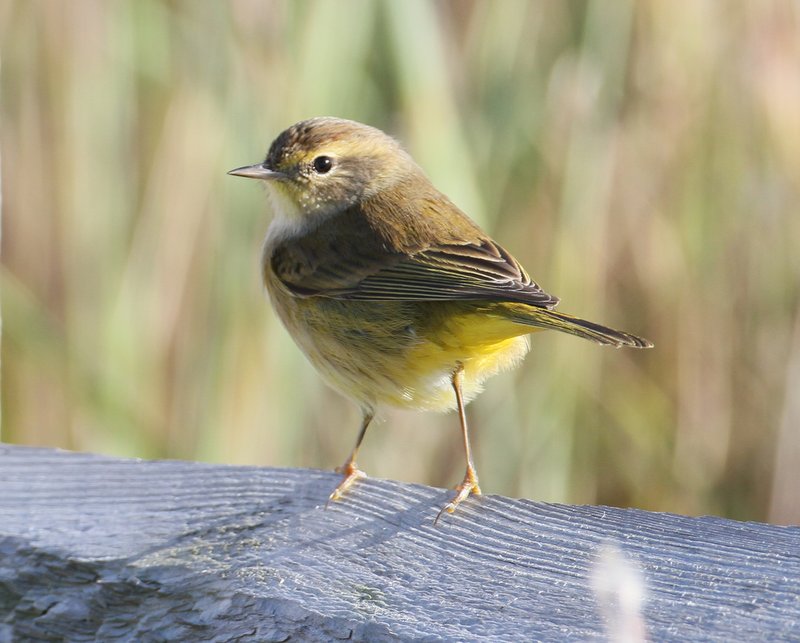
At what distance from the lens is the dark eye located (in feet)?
9.77

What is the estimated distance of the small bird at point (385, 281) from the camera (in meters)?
2.33

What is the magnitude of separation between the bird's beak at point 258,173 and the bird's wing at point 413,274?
18 centimetres

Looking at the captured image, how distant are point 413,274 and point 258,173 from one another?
54cm

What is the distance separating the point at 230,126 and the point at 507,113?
2.56 ft

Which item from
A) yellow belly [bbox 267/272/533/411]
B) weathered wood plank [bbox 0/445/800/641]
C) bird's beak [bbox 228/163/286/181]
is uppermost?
bird's beak [bbox 228/163/286/181]

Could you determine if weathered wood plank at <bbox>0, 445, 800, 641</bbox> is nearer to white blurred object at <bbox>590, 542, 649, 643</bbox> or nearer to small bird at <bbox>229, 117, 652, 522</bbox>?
white blurred object at <bbox>590, 542, 649, 643</bbox>

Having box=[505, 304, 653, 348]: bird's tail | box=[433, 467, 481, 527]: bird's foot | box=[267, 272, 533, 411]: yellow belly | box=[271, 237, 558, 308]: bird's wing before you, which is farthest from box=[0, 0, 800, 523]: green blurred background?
box=[433, 467, 481, 527]: bird's foot

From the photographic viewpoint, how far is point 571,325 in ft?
6.88

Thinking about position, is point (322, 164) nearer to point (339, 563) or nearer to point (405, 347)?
point (405, 347)

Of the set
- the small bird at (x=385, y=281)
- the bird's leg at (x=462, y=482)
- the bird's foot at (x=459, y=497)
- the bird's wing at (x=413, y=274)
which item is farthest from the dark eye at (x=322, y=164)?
the bird's foot at (x=459, y=497)

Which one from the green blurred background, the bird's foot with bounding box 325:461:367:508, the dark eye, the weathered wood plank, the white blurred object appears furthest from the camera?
the green blurred background

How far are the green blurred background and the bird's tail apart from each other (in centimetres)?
102

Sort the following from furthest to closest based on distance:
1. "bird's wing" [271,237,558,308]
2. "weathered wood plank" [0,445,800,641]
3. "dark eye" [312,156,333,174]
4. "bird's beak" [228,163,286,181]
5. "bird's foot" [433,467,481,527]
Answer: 1. "dark eye" [312,156,333,174]
2. "bird's beak" [228,163,286,181]
3. "bird's wing" [271,237,558,308]
4. "bird's foot" [433,467,481,527]
5. "weathered wood plank" [0,445,800,641]

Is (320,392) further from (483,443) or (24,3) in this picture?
(24,3)
